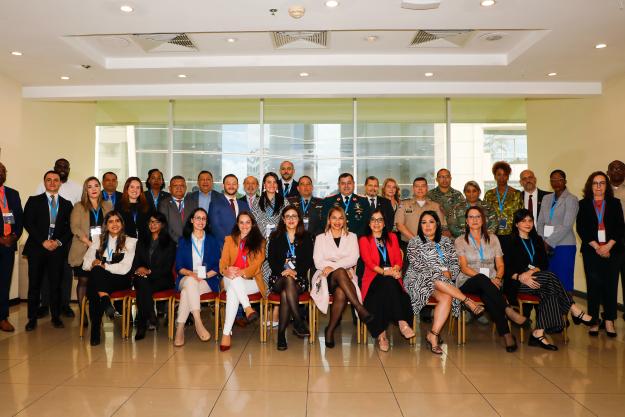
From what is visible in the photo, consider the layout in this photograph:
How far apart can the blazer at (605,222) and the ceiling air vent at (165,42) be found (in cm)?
497

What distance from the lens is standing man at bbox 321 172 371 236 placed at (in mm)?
5801

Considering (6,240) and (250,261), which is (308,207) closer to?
(250,261)

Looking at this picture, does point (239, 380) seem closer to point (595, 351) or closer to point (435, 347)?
point (435, 347)

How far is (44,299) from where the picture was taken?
6.30 meters

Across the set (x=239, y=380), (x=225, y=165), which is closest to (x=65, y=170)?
(x=225, y=165)

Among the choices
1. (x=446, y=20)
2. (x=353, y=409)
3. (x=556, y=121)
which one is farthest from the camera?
(x=556, y=121)

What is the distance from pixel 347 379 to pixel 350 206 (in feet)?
8.00

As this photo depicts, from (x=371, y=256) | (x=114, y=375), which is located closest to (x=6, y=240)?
(x=114, y=375)

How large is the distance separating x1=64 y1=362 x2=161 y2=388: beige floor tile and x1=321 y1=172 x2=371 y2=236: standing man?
8.47 ft

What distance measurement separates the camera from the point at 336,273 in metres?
4.88

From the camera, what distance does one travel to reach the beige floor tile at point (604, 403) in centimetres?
315

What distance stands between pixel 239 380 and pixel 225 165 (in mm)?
6024

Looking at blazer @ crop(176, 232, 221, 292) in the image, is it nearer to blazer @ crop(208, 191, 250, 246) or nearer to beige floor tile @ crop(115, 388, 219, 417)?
blazer @ crop(208, 191, 250, 246)

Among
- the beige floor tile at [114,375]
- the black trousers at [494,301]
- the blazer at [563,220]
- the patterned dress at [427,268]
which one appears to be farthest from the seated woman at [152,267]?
the blazer at [563,220]
